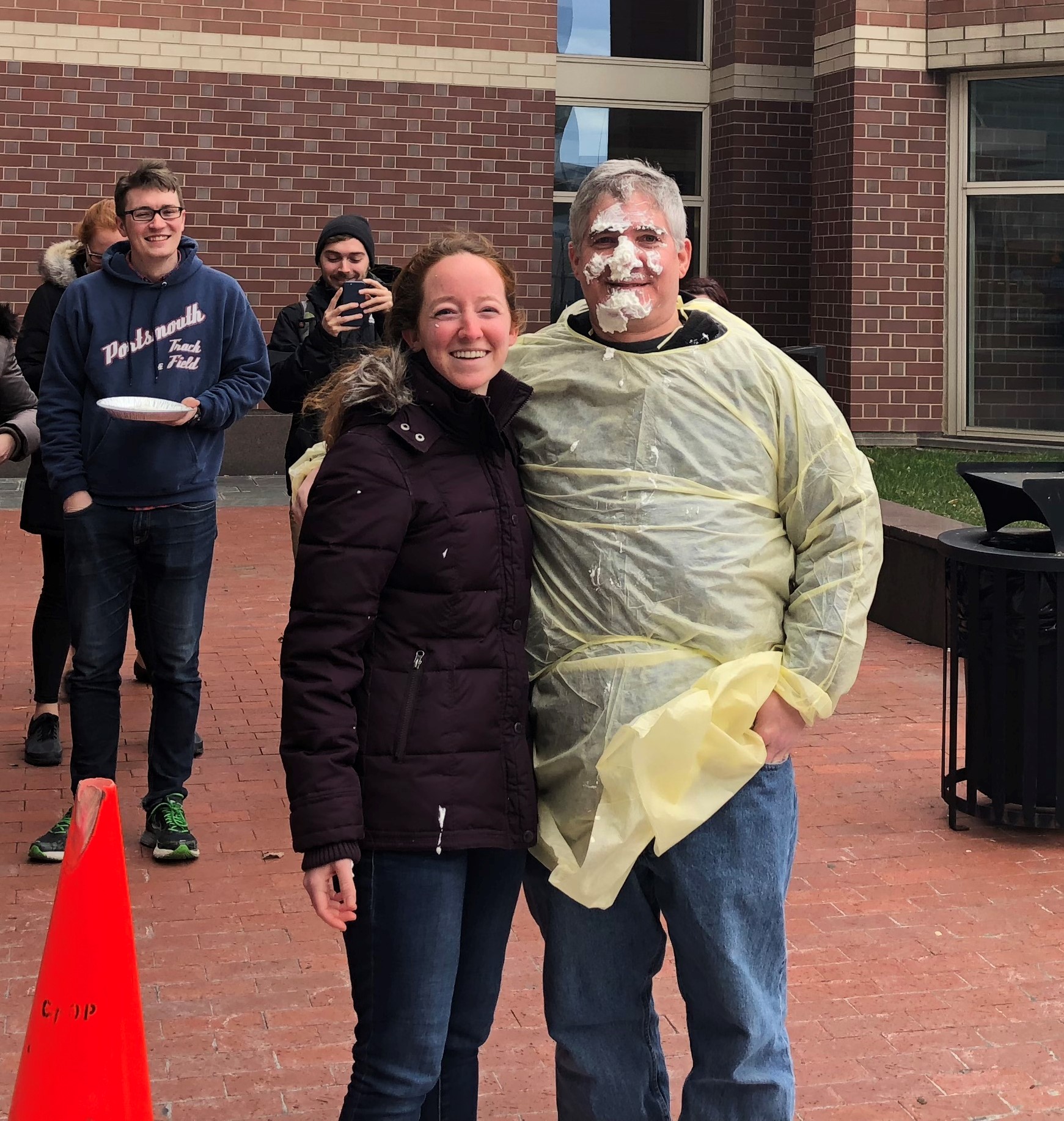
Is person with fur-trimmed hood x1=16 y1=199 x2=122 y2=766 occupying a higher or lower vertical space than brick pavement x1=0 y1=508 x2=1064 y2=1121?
higher

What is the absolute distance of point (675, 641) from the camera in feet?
9.32

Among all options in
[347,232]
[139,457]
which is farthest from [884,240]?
[139,457]

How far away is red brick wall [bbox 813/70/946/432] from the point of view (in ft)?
49.5

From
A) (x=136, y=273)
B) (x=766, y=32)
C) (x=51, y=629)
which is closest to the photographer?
(x=136, y=273)

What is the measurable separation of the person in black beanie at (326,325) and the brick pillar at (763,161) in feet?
36.0

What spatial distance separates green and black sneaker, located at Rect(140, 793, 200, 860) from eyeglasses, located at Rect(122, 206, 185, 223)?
1.89 metres

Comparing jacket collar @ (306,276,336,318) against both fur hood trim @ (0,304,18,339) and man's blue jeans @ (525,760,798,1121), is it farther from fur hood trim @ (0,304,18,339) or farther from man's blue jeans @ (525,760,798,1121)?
man's blue jeans @ (525,760,798,1121)

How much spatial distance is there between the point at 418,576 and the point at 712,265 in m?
14.8

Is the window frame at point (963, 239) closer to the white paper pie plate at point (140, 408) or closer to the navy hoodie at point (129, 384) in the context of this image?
the navy hoodie at point (129, 384)

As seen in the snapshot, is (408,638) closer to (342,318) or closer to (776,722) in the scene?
(776,722)

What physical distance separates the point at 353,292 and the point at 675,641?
2.93 meters

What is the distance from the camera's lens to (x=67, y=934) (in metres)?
2.95

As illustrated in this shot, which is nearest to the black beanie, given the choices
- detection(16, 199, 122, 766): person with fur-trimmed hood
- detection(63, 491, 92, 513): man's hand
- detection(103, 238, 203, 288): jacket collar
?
detection(103, 238, 203, 288): jacket collar

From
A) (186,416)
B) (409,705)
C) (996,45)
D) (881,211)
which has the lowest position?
(409,705)
